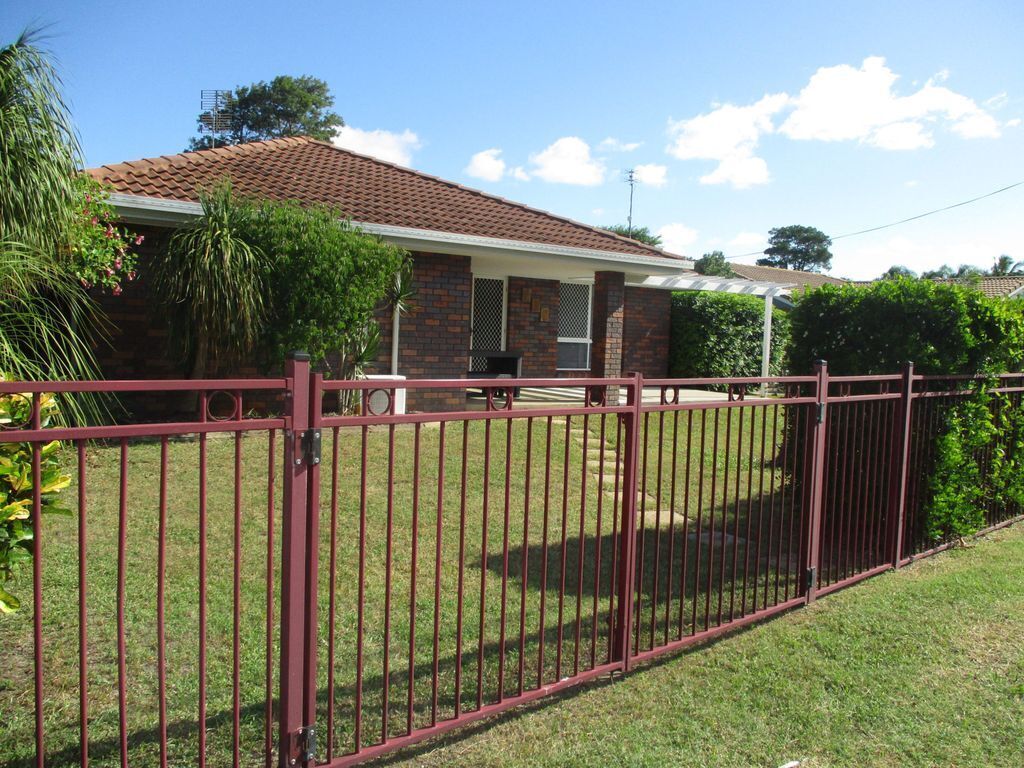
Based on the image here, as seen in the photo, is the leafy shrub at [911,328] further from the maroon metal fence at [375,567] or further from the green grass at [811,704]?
the green grass at [811,704]

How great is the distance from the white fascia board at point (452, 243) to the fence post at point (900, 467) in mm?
6837

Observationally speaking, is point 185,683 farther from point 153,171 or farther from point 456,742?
point 153,171

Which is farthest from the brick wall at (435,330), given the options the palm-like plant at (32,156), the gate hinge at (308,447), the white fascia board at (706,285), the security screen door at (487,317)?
the gate hinge at (308,447)

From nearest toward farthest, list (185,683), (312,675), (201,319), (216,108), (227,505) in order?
1. (312,675)
2. (185,683)
3. (227,505)
4. (201,319)
5. (216,108)

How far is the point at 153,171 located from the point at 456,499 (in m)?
6.73

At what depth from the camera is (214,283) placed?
346 inches

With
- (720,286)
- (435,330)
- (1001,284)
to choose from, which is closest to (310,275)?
(435,330)

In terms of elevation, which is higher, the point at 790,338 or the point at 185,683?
the point at 790,338

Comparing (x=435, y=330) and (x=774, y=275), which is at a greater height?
(x=774, y=275)

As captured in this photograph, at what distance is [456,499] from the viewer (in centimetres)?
730

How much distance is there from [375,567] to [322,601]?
0.75 meters

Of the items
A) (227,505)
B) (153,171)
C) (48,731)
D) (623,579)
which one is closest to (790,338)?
(623,579)

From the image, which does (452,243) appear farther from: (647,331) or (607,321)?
(647,331)

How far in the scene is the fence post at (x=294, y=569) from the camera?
9.14 ft
